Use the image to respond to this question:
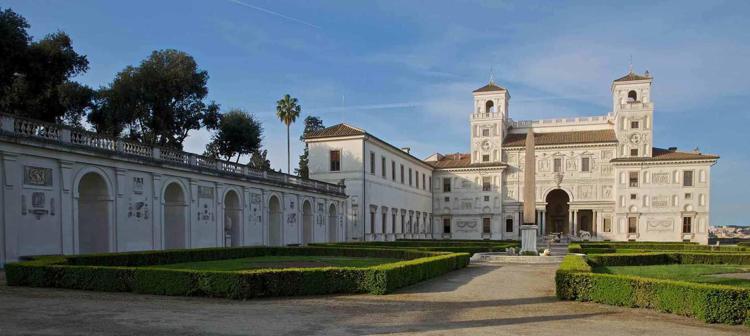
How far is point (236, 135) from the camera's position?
53.2 meters

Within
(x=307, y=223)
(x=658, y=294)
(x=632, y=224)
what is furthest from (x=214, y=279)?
(x=632, y=224)

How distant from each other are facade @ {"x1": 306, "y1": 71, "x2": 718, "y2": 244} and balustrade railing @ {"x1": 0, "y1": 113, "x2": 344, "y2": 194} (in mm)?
15348

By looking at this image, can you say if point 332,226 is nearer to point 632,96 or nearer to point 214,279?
point 214,279

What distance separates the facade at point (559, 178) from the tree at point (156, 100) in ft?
36.8

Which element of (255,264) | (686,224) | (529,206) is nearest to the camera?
(255,264)

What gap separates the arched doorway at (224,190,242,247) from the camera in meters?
33.3

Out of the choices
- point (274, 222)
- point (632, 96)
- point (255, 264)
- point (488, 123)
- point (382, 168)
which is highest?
point (632, 96)

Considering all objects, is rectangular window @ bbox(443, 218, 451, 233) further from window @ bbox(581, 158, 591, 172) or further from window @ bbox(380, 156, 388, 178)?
window @ bbox(380, 156, 388, 178)

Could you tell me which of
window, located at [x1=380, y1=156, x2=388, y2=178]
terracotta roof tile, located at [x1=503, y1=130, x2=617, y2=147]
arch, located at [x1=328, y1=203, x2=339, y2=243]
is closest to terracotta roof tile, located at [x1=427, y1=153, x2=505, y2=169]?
terracotta roof tile, located at [x1=503, y1=130, x2=617, y2=147]

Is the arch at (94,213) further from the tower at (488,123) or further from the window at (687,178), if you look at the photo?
the window at (687,178)

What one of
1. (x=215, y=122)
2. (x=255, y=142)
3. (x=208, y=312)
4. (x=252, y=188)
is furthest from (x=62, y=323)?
(x=255, y=142)

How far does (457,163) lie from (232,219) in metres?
39.7

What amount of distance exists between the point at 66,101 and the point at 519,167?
46676 millimetres

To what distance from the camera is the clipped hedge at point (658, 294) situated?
10.2m
